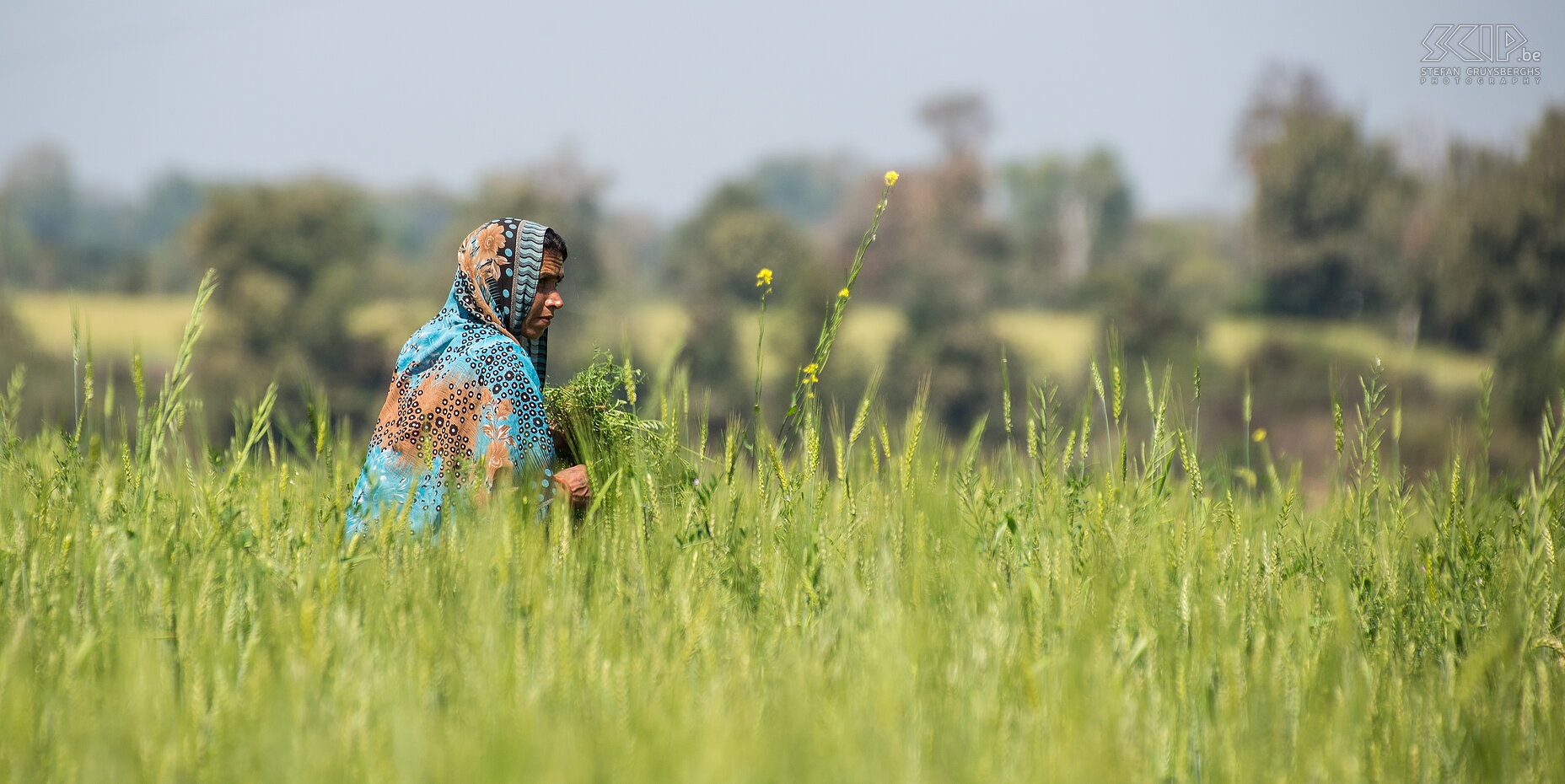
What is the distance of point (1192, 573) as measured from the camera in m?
2.48

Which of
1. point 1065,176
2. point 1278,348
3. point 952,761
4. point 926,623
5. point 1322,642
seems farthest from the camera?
point 1065,176

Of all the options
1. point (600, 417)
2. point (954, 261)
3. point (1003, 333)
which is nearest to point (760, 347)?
point (600, 417)

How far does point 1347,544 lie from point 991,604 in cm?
137

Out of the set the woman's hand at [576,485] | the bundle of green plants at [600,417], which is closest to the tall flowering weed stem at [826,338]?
the bundle of green plants at [600,417]

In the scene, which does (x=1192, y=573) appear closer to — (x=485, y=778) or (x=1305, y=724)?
(x=1305, y=724)

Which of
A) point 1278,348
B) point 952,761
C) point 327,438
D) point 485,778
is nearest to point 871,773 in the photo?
point 952,761

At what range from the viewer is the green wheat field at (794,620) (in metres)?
1.66

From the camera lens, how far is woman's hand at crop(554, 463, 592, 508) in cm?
302

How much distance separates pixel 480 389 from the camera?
3105 mm

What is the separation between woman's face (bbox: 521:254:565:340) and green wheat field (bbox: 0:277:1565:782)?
471mm

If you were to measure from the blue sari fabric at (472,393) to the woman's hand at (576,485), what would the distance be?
0.16 ft

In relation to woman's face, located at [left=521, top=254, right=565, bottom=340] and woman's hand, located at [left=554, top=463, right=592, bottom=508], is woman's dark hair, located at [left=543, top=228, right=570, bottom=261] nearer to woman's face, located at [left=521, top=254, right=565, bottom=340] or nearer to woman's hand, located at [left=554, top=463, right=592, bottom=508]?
woman's face, located at [left=521, top=254, right=565, bottom=340]

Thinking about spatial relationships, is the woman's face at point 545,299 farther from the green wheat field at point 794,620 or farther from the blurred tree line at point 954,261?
the blurred tree line at point 954,261

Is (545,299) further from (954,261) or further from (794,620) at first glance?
(954,261)
